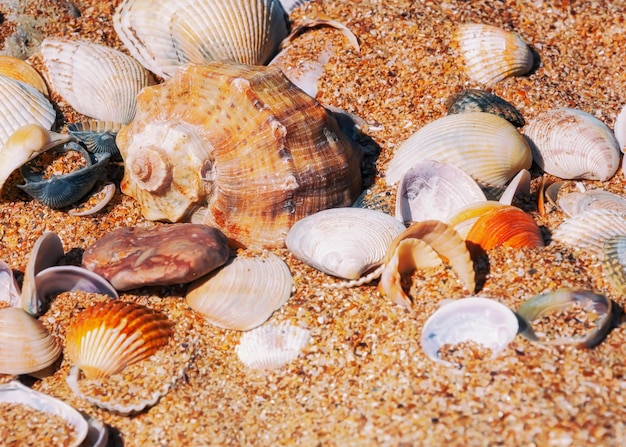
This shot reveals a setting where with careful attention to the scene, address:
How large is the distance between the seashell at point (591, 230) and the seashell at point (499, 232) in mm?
217

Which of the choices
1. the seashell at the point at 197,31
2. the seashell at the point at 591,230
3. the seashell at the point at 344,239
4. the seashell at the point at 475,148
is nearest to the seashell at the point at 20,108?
the seashell at the point at 197,31

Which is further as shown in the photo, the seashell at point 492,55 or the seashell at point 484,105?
the seashell at point 492,55

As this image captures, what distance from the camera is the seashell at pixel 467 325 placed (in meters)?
3.04

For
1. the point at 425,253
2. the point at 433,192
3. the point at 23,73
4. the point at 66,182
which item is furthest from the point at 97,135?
the point at 425,253

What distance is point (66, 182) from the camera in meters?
3.98

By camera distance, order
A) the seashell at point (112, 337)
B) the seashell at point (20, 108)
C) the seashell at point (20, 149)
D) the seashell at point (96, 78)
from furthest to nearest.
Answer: the seashell at point (96, 78)
the seashell at point (20, 108)
the seashell at point (20, 149)
the seashell at point (112, 337)

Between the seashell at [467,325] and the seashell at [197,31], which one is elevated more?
the seashell at [197,31]

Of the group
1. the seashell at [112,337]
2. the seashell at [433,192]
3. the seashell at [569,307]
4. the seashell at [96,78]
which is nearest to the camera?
the seashell at [569,307]

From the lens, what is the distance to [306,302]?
352cm

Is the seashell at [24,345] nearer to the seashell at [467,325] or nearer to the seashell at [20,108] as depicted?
the seashell at [20,108]

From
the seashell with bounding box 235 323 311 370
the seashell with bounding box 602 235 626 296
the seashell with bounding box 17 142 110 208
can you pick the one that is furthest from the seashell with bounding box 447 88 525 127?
the seashell with bounding box 17 142 110 208

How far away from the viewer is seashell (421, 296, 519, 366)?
120 inches

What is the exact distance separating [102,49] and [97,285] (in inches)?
71.4

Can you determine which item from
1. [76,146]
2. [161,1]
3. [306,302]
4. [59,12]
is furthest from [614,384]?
[59,12]
